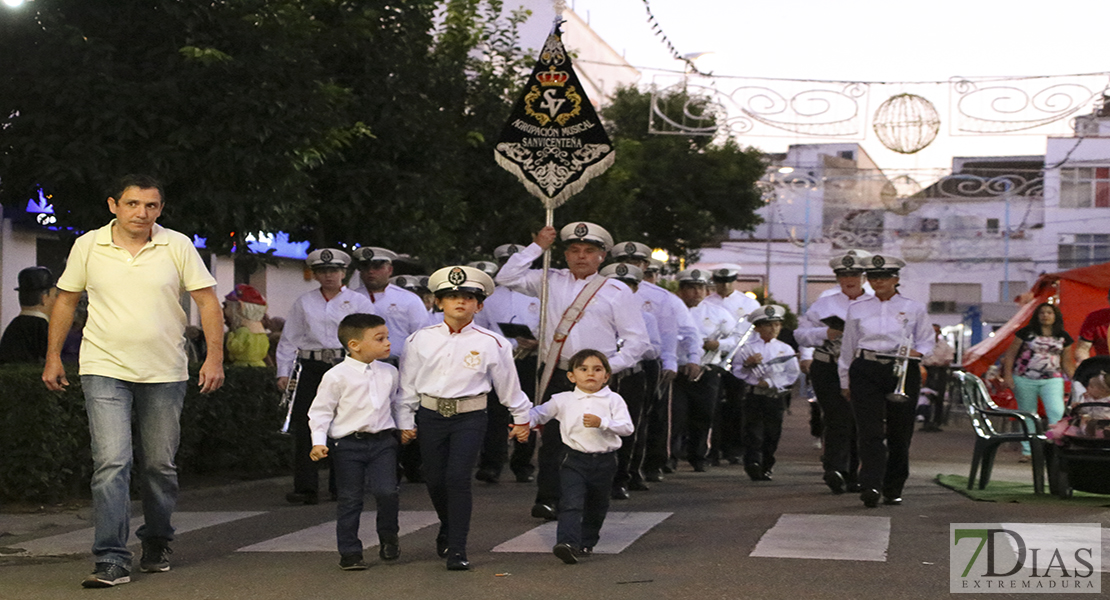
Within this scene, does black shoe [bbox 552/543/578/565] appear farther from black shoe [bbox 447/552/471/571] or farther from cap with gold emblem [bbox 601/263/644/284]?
cap with gold emblem [bbox 601/263/644/284]

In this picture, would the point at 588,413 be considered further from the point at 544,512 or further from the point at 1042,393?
the point at 1042,393

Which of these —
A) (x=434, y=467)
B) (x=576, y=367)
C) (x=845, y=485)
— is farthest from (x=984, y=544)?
(x=845, y=485)

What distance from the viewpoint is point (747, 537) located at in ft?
30.0

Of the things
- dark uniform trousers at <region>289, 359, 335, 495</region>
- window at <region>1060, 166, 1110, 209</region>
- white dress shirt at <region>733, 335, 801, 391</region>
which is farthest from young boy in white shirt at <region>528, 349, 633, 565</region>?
window at <region>1060, 166, 1110, 209</region>

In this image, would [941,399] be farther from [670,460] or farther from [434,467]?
[434,467]

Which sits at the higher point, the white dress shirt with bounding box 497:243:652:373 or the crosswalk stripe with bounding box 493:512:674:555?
the white dress shirt with bounding box 497:243:652:373

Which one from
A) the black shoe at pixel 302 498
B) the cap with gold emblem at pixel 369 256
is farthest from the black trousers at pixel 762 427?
the black shoe at pixel 302 498

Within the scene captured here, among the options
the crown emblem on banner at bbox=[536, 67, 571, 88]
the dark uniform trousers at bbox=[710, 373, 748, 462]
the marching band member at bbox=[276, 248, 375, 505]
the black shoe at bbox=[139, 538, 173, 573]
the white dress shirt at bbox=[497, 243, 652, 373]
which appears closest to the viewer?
the black shoe at bbox=[139, 538, 173, 573]

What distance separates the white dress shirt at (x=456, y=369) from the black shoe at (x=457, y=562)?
774mm

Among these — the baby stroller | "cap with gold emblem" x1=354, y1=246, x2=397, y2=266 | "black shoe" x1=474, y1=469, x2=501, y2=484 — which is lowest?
"black shoe" x1=474, y1=469, x2=501, y2=484

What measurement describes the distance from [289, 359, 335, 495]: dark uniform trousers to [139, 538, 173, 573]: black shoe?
3.42 meters

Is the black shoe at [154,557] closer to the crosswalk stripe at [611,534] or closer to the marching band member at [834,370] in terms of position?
the crosswalk stripe at [611,534]

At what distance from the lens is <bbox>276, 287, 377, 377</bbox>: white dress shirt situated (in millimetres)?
11617

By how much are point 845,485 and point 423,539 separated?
4739mm
